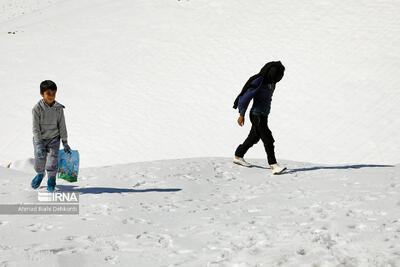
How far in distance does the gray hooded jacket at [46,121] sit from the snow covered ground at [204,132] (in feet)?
2.34

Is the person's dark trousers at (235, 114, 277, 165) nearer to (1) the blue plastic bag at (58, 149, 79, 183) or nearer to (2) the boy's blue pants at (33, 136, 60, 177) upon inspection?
(1) the blue plastic bag at (58, 149, 79, 183)

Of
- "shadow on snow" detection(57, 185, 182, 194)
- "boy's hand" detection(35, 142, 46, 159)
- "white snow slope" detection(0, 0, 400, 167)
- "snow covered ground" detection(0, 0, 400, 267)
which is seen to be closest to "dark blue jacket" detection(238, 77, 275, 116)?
"snow covered ground" detection(0, 0, 400, 267)

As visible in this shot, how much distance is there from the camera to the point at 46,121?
4.55m

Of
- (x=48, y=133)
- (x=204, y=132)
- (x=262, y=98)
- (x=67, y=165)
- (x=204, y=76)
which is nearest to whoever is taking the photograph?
(x=48, y=133)

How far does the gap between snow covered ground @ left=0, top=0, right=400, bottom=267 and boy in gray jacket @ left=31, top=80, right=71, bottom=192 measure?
0.43 meters

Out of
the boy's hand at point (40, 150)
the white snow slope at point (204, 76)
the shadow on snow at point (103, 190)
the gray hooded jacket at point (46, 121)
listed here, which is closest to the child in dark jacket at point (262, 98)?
the shadow on snow at point (103, 190)

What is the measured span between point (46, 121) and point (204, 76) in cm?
1023

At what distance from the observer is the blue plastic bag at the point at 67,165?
15.8 ft

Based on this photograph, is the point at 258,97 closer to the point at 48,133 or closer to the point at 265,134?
the point at 265,134

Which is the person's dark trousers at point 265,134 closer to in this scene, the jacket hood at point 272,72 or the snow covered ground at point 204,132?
the snow covered ground at point 204,132

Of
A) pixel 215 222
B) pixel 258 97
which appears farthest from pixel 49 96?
pixel 258 97

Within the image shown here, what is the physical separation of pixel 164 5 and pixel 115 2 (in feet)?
10.8

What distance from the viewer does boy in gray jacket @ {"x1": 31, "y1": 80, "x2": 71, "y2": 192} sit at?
4.50 m

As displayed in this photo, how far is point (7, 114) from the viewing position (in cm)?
1244
